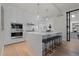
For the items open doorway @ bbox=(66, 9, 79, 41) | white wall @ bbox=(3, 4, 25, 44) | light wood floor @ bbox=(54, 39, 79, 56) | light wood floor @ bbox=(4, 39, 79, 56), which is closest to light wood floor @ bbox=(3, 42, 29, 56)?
light wood floor @ bbox=(4, 39, 79, 56)

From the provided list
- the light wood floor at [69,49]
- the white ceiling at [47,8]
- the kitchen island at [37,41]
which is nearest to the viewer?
the white ceiling at [47,8]

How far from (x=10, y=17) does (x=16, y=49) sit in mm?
867

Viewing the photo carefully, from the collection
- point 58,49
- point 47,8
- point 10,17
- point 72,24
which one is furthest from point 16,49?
point 72,24

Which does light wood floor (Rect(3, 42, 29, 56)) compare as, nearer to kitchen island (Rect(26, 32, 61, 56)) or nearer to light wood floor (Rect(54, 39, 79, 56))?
kitchen island (Rect(26, 32, 61, 56))

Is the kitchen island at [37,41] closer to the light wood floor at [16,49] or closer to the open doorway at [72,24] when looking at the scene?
the light wood floor at [16,49]

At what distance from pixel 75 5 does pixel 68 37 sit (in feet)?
2.93

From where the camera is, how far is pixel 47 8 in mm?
2312

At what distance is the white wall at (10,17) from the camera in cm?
219

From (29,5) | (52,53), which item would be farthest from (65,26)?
(29,5)

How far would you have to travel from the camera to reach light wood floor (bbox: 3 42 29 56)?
2198mm

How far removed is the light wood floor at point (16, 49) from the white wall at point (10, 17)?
6.2 inches

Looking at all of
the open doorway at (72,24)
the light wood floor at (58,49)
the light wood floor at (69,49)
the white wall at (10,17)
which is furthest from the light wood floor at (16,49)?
the open doorway at (72,24)

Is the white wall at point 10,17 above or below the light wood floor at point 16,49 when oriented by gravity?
above

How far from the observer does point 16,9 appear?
7.49ft
